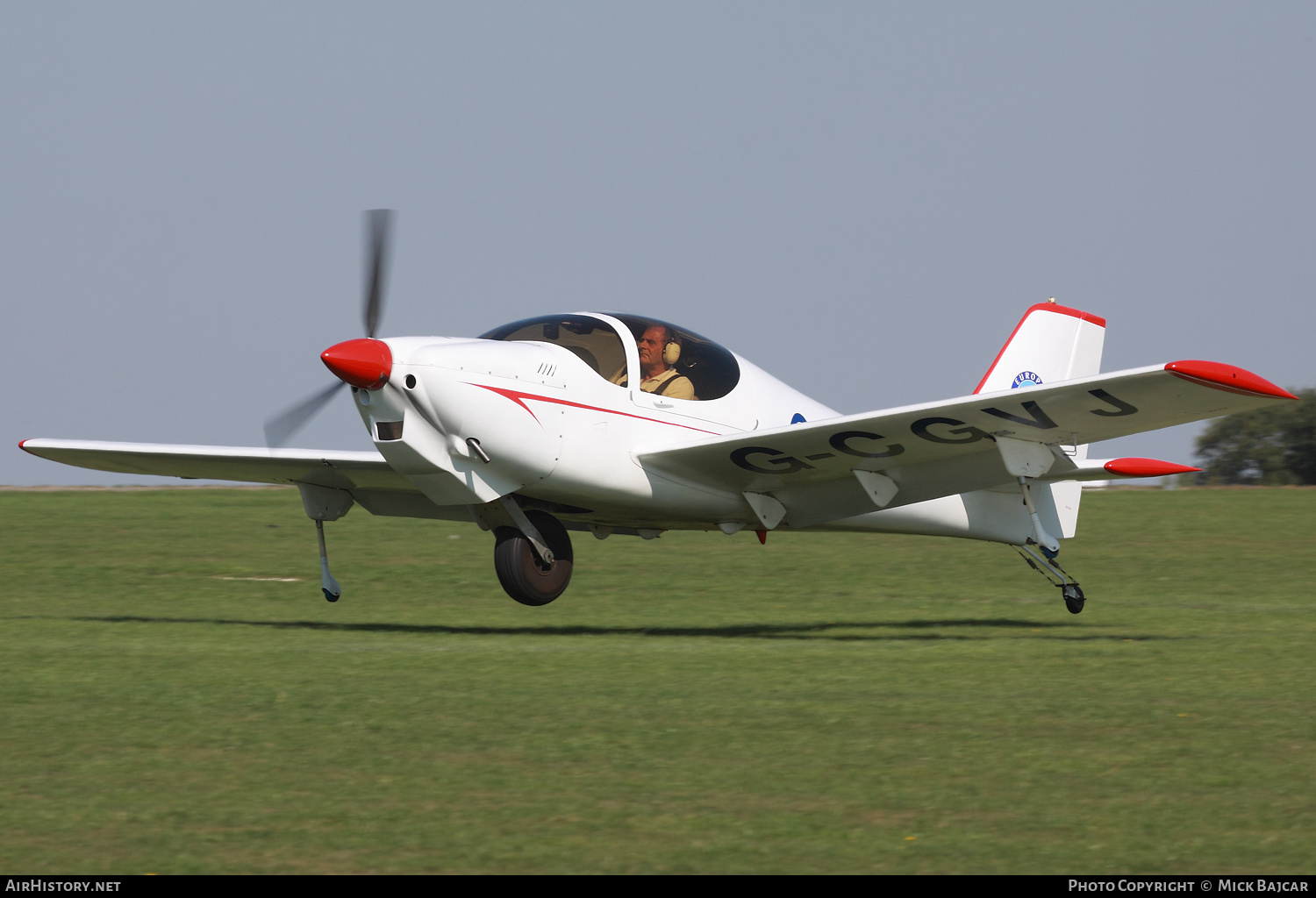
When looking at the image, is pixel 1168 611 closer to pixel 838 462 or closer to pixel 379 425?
pixel 838 462

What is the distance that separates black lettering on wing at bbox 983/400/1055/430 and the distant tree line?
46858mm

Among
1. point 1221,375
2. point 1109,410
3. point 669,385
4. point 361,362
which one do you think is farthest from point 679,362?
point 1221,375

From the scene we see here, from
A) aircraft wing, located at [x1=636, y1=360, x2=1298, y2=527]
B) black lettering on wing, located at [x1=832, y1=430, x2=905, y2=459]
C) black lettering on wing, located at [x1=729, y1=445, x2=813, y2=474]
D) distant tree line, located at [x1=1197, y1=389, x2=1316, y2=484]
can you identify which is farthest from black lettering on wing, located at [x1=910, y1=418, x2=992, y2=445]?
distant tree line, located at [x1=1197, y1=389, x2=1316, y2=484]

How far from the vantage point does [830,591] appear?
1667 cm

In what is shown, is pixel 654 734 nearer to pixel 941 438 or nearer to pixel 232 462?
pixel 941 438

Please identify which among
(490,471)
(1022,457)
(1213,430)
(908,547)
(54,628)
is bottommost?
(1213,430)

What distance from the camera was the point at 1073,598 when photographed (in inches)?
537

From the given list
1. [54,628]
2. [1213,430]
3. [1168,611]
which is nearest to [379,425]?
[54,628]

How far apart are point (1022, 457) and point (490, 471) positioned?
4.15 meters

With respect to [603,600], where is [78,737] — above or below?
above

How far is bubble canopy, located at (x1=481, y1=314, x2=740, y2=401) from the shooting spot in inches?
462

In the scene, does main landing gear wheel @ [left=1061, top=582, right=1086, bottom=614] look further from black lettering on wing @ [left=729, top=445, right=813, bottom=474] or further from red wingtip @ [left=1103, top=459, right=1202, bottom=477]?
black lettering on wing @ [left=729, top=445, right=813, bottom=474]

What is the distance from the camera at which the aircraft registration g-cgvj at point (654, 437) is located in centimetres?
1053

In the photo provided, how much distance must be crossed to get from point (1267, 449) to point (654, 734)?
56.7 m
